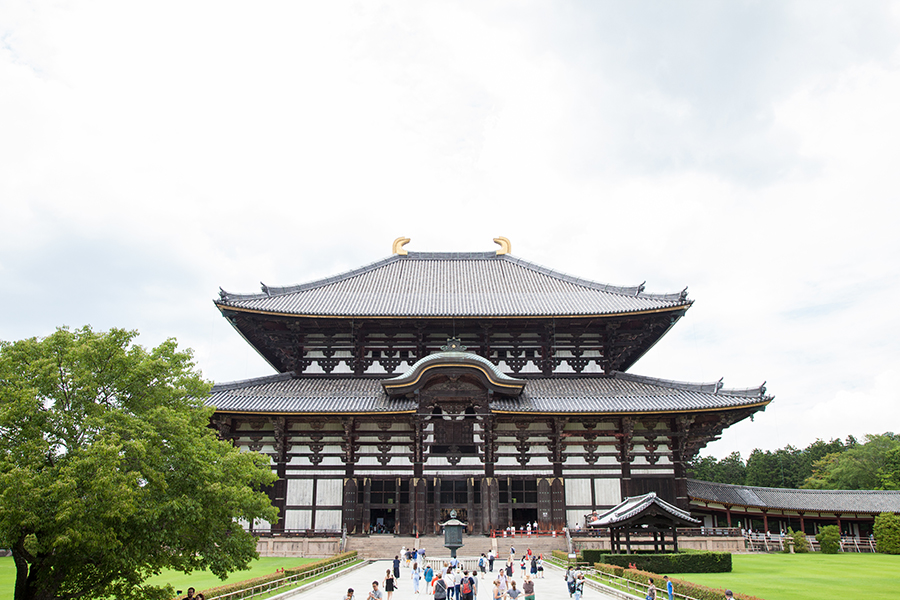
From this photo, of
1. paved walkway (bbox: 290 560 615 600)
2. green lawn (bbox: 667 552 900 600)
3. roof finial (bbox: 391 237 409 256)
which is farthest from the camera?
roof finial (bbox: 391 237 409 256)

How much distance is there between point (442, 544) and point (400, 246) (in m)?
25.3

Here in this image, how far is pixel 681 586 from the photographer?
18109 mm

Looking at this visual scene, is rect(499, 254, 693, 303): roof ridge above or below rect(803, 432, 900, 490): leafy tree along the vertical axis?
above

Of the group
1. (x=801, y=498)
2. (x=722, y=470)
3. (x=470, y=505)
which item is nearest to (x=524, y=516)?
(x=470, y=505)

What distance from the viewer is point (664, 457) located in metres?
35.3

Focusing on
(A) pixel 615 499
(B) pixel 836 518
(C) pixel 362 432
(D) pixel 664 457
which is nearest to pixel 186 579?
(C) pixel 362 432

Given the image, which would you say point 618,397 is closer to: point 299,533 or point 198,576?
point 299,533

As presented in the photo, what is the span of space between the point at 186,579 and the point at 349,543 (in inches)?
340

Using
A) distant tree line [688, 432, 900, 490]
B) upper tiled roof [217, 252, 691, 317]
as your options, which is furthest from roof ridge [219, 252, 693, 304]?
distant tree line [688, 432, 900, 490]

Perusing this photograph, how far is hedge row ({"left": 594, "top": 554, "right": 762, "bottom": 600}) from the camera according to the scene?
52.5 ft

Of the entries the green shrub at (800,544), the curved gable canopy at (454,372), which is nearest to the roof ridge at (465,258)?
the curved gable canopy at (454,372)

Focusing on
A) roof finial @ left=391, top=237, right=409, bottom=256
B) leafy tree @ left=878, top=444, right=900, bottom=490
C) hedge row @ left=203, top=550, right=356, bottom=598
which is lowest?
hedge row @ left=203, top=550, right=356, bottom=598

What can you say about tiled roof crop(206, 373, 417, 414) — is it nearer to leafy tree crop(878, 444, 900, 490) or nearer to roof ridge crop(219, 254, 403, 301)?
roof ridge crop(219, 254, 403, 301)

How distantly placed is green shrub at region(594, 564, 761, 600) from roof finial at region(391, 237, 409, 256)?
30.3 m
